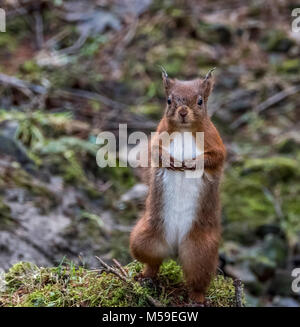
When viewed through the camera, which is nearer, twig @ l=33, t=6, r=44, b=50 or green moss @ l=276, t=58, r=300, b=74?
twig @ l=33, t=6, r=44, b=50

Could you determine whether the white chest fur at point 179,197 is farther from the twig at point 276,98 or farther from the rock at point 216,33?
the rock at point 216,33

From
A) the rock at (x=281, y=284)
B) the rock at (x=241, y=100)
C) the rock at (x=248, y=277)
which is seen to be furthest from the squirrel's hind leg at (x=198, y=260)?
the rock at (x=241, y=100)

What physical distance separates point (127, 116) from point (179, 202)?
4.77 m

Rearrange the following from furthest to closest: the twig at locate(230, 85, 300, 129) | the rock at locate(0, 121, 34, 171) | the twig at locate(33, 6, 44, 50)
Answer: the twig at locate(33, 6, 44, 50)
the twig at locate(230, 85, 300, 129)
the rock at locate(0, 121, 34, 171)

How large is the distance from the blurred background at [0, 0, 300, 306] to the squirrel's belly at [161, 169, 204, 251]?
81 cm

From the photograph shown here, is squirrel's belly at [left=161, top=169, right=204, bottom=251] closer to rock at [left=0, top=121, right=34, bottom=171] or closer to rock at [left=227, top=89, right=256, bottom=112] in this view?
rock at [left=0, top=121, right=34, bottom=171]

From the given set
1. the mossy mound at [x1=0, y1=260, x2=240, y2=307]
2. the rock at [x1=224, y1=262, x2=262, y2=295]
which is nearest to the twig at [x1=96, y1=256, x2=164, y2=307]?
the mossy mound at [x1=0, y1=260, x2=240, y2=307]

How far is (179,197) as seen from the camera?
3.34 meters

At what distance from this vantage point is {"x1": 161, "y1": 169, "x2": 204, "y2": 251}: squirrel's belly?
10.9 ft

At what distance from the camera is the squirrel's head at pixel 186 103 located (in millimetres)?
3178

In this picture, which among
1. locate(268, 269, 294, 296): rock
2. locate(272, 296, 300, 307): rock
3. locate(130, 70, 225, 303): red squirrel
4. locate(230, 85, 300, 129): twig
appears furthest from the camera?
locate(230, 85, 300, 129): twig

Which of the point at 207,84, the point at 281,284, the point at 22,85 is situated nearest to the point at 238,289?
the point at 207,84

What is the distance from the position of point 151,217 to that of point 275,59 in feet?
24.7

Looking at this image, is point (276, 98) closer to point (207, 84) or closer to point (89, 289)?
point (207, 84)
